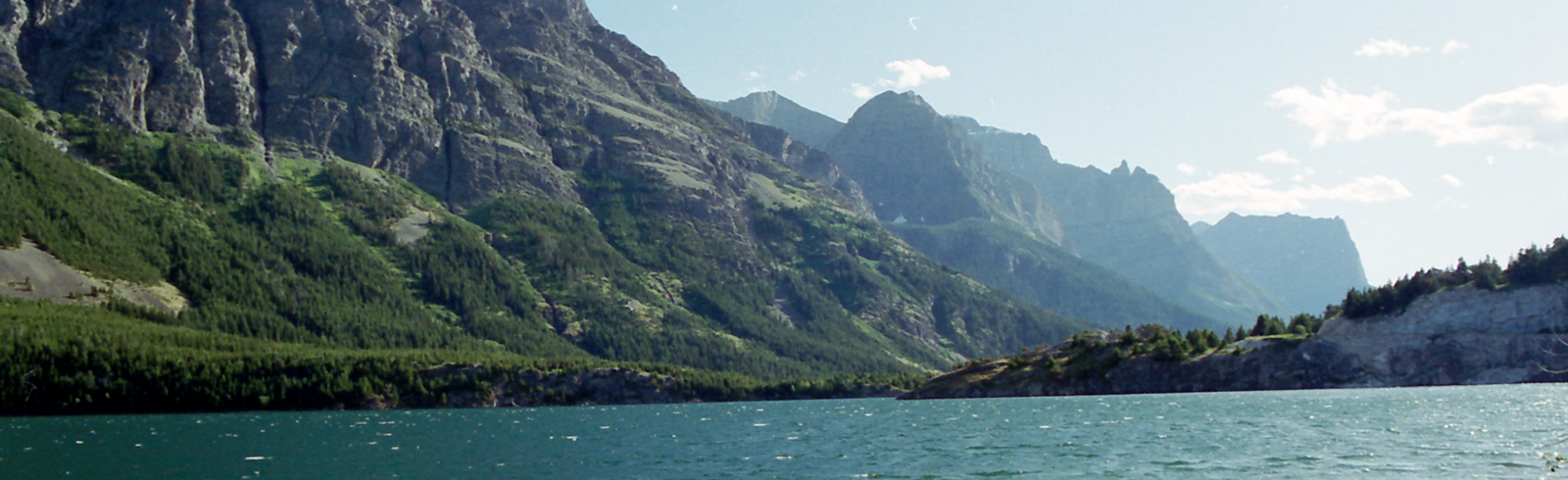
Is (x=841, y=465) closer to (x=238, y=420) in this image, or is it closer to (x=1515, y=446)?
(x=1515, y=446)

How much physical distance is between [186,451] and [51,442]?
66.9 feet

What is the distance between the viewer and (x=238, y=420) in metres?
158

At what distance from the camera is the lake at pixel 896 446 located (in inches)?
2788

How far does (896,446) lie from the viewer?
93188 millimetres

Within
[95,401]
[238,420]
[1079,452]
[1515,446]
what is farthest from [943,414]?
[95,401]

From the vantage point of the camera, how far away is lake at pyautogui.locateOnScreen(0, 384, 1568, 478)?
70.8 metres

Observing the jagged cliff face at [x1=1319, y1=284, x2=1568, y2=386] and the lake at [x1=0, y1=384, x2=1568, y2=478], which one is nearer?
the lake at [x1=0, y1=384, x2=1568, y2=478]

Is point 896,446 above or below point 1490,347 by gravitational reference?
below

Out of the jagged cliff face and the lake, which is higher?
the jagged cliff face

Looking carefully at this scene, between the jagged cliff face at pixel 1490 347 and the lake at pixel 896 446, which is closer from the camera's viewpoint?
the lake at pixel 896 446

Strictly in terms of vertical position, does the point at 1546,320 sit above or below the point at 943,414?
above

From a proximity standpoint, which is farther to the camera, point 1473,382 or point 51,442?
point 1473,382

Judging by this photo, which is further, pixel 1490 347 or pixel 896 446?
pixel 1490 347

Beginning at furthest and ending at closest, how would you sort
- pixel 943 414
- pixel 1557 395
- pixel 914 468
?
pixel 943 414
pixel 1557 395
pixel 914 468
